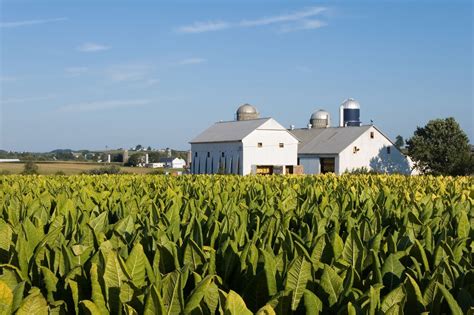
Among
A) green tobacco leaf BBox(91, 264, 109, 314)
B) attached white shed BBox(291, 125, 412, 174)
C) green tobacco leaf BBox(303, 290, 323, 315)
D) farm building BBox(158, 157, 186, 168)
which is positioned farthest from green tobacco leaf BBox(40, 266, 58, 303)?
farm building BBox(158, 157, 186, 168)

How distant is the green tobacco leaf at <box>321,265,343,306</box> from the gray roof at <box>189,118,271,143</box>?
53151 millimetres

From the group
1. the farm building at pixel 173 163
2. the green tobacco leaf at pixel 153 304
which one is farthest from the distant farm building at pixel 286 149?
the green tobacco leaf at pixel 153 304

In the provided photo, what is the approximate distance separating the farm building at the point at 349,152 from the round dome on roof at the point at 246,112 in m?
Result: 7.03

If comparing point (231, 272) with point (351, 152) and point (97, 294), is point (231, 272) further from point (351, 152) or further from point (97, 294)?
point (351, 152)

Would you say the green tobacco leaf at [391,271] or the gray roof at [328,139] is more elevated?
the gray roof at [328,139]

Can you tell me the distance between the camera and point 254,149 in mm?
55719

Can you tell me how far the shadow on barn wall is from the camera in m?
60.6

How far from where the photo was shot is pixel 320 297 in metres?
2.43

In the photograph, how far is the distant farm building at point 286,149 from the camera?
55.9 m

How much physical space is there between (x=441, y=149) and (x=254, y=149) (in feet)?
68.8

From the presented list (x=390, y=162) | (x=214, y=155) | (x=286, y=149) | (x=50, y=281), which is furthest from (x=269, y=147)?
(x=50, y=281)

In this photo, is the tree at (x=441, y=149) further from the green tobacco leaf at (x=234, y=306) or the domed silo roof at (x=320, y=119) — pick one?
the green tobacco leaf at (x=234, y=306)

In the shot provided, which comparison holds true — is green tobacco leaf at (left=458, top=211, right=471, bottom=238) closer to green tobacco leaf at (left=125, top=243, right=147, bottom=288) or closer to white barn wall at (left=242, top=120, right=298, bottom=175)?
green tobacco leaf at (left=125, top=243, right=147, bottom=288)

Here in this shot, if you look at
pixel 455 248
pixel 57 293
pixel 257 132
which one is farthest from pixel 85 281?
pixel 257 132
